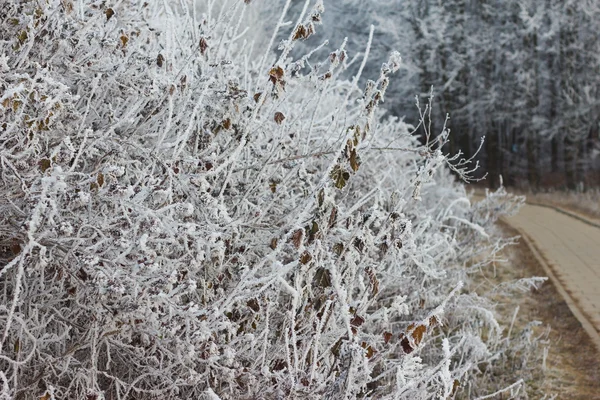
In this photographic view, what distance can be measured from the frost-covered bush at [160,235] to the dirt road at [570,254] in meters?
5.41

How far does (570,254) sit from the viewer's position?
41.0ft

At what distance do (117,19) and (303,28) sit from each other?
1.15 metres

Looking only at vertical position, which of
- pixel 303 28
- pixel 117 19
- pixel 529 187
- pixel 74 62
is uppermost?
pixel 303 28

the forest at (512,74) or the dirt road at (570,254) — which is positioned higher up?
the forest at (512,74)

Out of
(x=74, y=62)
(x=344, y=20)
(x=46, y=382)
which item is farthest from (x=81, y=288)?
(x=344, y=20)

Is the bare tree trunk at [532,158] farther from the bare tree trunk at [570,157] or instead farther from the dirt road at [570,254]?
the dirt road at [570,254]

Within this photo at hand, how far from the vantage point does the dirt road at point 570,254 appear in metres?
9.02

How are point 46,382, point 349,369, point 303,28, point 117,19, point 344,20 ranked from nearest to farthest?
1. point 349,369
2. point 46,382
3. point 303,28
4. point 117,19
5. point 344,20

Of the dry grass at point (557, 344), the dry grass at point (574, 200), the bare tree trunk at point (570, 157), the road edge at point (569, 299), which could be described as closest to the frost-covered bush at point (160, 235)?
the dry grass at point (557, 344)

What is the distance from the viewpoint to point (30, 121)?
→ 290 centimetres

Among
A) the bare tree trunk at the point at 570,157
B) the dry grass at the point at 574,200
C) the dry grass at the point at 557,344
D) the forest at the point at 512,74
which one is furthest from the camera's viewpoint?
the bare tree trunk at the point at 570,157

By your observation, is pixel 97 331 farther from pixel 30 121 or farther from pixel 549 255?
pixel 549 255

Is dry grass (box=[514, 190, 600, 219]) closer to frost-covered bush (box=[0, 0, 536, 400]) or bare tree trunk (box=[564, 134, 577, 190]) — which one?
bare tree trunk (box=[564, 134, 577, 190])

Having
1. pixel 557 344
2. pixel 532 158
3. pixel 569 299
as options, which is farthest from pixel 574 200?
pixel 557 344
